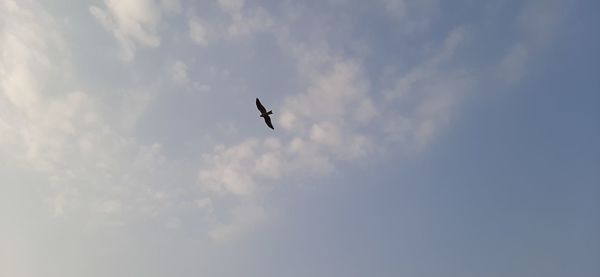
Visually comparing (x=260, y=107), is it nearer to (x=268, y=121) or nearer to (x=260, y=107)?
(x=260, y=107)

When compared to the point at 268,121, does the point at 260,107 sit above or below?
above

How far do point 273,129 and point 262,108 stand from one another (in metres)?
2.32

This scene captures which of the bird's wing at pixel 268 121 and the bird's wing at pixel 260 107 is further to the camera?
the bird's wing at pixel 268 121

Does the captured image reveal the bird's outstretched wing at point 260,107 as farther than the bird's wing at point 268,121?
No

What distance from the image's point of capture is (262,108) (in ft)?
172

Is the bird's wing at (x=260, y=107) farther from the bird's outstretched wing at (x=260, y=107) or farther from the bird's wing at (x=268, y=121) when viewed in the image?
the bird's wing at (x=268, y=121)

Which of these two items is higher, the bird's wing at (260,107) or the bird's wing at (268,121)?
the bird's wing at (260,107)

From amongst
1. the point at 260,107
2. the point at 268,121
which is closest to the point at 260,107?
the point at 260,107

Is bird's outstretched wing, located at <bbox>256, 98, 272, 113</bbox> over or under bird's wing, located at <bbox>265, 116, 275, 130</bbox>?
over

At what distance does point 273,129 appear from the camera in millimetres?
52500

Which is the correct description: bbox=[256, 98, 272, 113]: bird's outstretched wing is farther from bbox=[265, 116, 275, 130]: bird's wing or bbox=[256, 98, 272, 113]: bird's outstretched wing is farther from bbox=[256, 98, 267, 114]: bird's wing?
bbox=[265, 116, 275, 130]: bird's wing

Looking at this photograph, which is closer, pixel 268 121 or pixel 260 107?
pixel 260 107

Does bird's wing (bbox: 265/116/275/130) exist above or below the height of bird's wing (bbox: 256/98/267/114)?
below

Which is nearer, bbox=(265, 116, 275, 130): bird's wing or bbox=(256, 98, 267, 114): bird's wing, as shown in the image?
bbox=(256, 98, 267, 114): bird's wing
